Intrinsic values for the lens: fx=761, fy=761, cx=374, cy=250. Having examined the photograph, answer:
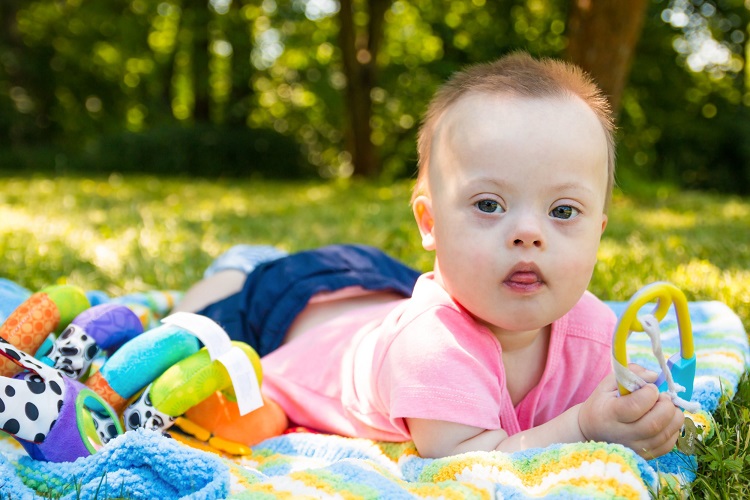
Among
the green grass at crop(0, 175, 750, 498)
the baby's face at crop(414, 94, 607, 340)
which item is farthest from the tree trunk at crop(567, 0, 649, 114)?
the baby's face at crop(414, 94, 607, 340)

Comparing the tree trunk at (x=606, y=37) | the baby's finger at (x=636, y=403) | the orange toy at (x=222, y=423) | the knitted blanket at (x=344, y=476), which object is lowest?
the orange toy at (x=222, y=423)

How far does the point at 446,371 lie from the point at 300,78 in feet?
43.8

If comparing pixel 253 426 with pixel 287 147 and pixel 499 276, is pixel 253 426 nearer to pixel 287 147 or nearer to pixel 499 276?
pixel 499 276

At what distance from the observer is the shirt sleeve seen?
1.58 m

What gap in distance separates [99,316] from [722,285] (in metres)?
2.35

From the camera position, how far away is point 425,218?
1812 millimetres

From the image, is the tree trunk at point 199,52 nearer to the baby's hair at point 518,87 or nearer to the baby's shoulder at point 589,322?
the baby's hair at point 518,87

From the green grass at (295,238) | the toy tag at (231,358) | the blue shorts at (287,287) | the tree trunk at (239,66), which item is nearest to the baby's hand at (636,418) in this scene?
the green grass at (295,238)

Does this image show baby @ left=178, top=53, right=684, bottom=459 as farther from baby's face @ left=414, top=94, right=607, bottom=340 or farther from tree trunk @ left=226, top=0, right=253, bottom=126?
tree trunk @ left=226, top=0, right=253, bottom=126

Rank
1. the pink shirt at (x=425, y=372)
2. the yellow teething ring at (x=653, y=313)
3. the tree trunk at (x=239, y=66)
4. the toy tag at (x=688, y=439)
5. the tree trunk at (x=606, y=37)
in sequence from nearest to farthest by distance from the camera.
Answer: the yellow teething ring at (x=653, y=313) → the toy tag at (x=688, y=439) → the pink shirt at (x=425, y=372) → the tree trunk at (x=606, y=37) → the tree trunk at (x=239, y=66)

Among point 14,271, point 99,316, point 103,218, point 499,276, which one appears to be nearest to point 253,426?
point 99,316

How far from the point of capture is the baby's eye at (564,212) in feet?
5.19

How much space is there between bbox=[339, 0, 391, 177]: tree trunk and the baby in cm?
932

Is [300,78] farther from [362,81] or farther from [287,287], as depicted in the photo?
[287,287]
